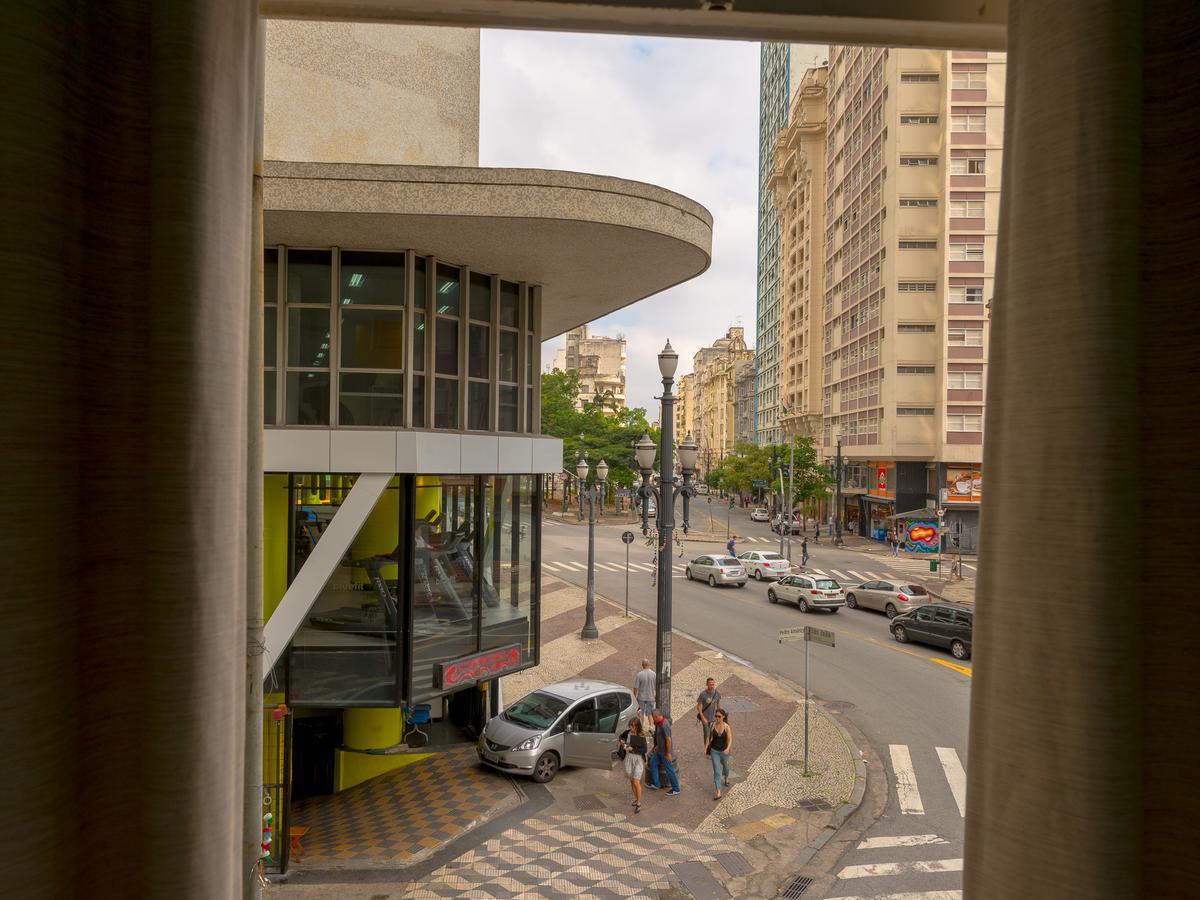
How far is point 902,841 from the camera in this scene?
9586 mm

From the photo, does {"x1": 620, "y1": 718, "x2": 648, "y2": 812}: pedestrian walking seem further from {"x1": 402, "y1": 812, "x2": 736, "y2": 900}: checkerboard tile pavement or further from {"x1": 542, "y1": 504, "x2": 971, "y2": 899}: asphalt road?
{"x1": 542, "y1": 504, "x2": 971, "y2": 899}: asphalt road

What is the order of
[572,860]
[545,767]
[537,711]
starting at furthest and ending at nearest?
[537,711] < [545,767] < [572,860]

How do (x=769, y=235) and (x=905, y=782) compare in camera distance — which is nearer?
(x=905, y=782)

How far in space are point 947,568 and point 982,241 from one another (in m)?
17.8

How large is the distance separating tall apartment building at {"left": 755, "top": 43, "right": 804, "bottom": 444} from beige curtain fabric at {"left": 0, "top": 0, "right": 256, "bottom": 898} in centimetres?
7732

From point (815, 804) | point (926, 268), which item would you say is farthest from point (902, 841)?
point (926, 268)

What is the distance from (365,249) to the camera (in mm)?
10156

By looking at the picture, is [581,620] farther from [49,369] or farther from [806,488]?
[806,488]

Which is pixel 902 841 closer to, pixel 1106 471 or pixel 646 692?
pixel 646 692

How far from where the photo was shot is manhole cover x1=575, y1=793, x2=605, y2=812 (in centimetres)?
1073

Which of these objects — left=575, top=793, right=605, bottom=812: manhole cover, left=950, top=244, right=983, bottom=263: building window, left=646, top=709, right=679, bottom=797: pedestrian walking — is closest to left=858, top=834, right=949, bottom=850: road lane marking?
left=646, top=709, right=679, bottom=797: pedestrian walking

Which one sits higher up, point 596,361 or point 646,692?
point 596,361

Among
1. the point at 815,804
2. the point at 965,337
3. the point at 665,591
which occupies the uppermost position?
the point at 965,337

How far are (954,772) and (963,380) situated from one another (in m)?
34.7
